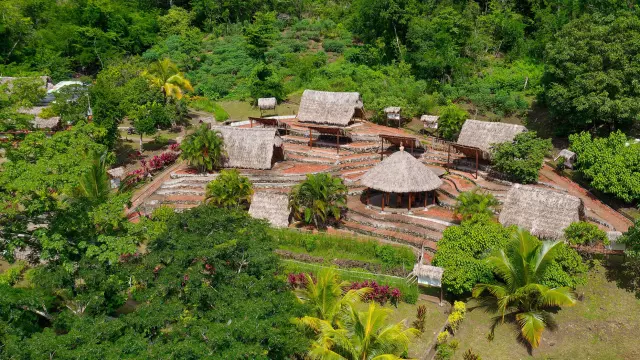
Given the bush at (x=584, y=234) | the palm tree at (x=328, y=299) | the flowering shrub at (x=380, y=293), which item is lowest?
the flowering shrub at (x=380, y=293)

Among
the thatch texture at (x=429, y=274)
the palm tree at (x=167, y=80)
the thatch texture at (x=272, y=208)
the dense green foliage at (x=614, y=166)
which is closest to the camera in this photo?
the thatch texture at (x=429, y=274)

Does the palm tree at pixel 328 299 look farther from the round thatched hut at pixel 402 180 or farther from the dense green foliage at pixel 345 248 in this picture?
the round thatched hut at pixel 402 180

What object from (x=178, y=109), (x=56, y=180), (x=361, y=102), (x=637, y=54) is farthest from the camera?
(x=178, y=109)

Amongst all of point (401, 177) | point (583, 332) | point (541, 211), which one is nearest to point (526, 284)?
point (583, 332)

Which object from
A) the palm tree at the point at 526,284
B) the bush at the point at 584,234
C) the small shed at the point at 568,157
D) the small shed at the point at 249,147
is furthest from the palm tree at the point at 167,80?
the bush at the point at 584,234

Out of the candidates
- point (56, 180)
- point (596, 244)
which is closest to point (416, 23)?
point (596, 244)

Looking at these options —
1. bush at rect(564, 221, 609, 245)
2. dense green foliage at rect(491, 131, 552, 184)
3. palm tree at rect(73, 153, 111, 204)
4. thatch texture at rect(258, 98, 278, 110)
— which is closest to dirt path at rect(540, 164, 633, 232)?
dense green foliage at rect(491, 131, 552, 184)

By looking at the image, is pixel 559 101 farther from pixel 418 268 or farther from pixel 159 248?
pixel 159 248
